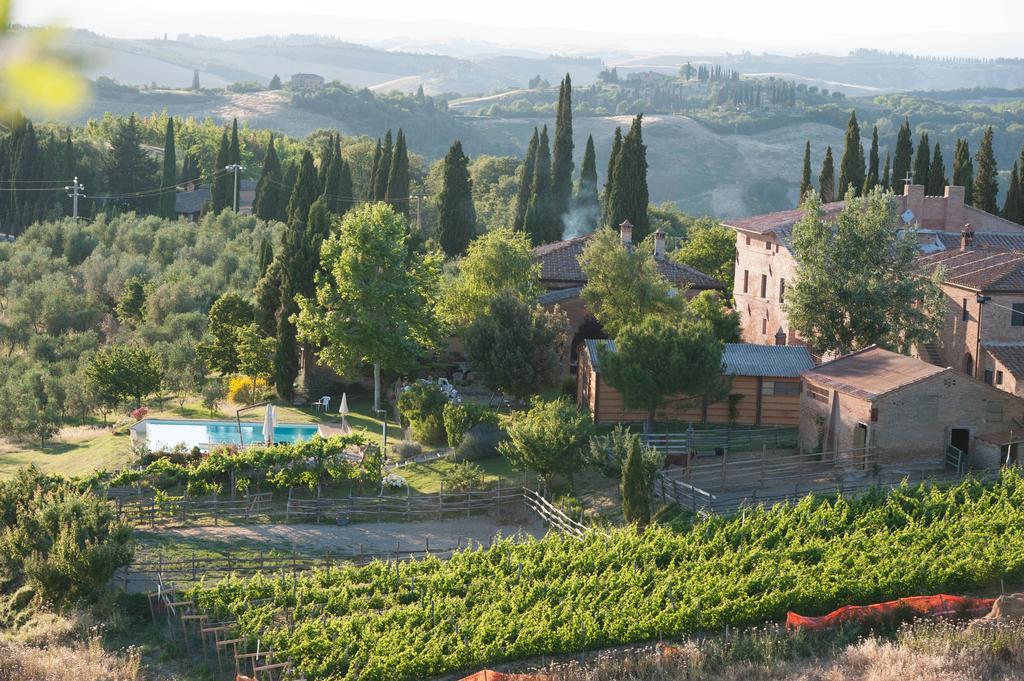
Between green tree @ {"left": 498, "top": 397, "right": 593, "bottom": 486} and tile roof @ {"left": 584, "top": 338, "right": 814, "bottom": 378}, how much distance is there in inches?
192

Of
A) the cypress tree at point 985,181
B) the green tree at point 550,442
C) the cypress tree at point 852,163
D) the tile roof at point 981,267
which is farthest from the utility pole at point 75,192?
the tile roof at point 981,267

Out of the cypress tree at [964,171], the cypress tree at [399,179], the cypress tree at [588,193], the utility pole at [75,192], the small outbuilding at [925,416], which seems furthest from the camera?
the utility pole at [75,192]

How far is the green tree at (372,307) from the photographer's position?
40.5 metres

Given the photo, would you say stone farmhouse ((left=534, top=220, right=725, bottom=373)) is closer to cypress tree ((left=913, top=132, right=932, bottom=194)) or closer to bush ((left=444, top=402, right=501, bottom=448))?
bush ((left=444, top=402, right=501, bottom=448))

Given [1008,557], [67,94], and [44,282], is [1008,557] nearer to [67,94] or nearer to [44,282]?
[67,94]

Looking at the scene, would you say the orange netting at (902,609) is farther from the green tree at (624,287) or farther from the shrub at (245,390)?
the shrub at (245,390)

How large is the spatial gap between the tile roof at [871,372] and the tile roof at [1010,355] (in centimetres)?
314

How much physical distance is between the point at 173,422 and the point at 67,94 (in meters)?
39.1

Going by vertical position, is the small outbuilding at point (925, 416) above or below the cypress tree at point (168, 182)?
below

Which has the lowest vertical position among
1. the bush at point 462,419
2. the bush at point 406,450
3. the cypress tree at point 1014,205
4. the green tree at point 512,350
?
the bush at point 406,450

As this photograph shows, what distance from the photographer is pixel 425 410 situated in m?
37.4

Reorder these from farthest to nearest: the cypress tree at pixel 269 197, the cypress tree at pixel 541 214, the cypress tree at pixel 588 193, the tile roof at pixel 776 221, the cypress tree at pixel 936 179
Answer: the cypress tree at pixel 269 197, the cypress tree at pixel 588 193, the cypress tree at pixel 541 214, the cypress tree at pixel 936 179, the tile roof at pixel 776 221

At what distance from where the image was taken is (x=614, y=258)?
138 feet

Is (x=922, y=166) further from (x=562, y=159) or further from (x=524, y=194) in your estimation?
(x=524, y=194)
